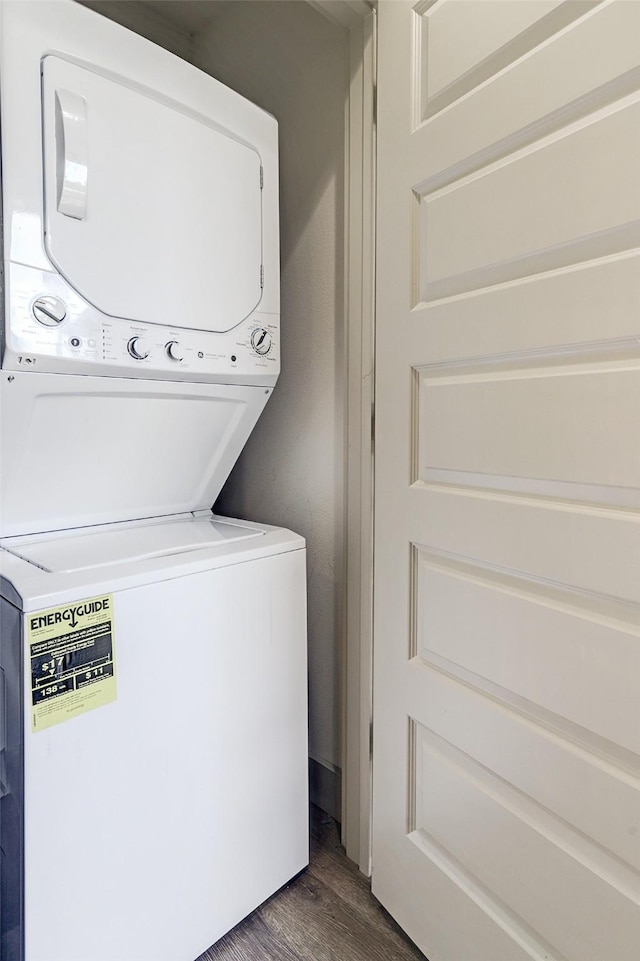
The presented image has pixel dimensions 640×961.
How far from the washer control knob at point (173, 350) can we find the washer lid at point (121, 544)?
438 mm

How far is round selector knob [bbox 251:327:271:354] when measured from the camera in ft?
4.82

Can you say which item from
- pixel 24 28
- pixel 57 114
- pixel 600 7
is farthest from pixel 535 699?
pixel 24 28

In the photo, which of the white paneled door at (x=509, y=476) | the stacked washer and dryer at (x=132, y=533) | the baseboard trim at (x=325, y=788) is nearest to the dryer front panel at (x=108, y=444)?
the stacked washer and dryer at (x=132, y=533)

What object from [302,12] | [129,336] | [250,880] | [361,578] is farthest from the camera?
[302,12]

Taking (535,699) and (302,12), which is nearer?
(535,699)

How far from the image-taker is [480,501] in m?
1.08

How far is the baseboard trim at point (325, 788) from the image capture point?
1674mm

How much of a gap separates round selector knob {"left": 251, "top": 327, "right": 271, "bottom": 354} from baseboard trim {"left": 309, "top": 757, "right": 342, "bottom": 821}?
1.26 metres

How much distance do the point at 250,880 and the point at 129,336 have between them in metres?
1.31

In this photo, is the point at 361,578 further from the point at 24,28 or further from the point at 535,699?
the point at 24,28

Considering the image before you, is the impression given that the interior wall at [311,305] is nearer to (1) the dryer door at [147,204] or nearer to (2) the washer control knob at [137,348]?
(1) the dryer door at [147,204]

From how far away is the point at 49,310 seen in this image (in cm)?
107

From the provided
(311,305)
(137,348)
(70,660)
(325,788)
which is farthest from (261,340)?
(325,788)

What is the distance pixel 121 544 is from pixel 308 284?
0.94 meters
